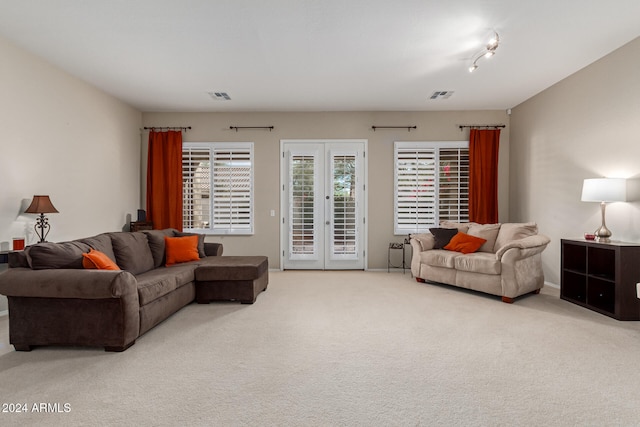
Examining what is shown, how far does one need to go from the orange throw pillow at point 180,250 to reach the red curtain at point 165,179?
1.76m

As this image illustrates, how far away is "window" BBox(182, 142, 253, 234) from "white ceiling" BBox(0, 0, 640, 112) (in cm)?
117

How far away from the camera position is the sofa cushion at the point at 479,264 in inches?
172

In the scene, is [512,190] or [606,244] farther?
[512,190]

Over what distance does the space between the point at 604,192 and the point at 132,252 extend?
5362 mm

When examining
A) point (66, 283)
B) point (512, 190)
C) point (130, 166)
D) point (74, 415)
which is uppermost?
point (130, 166)

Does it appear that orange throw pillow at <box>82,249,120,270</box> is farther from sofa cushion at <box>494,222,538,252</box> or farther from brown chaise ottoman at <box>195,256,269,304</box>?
sofa cushion at <box>494,222,538,252</box>

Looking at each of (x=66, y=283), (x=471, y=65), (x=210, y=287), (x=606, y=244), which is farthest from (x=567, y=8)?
(x=66, y=283)

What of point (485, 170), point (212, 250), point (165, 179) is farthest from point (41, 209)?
point (485, 170)

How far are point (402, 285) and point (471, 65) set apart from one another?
316 centimetres

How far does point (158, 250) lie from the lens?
4.50 metres

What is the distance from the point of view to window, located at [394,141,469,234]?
6.38 m

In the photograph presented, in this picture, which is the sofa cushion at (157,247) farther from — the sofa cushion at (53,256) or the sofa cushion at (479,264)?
the sofa cushion at (479,264)

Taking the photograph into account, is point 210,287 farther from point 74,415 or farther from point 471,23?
point 471,23

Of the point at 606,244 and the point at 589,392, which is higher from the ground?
the point at 606,244
